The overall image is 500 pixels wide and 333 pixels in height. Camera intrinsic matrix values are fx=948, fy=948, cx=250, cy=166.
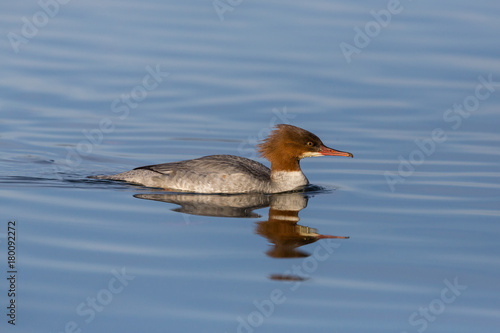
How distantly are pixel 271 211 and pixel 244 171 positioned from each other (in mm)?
1407

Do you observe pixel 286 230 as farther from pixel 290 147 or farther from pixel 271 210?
pixel 290 147

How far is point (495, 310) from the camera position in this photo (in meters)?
8.34

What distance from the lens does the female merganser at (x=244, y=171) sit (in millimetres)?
13367

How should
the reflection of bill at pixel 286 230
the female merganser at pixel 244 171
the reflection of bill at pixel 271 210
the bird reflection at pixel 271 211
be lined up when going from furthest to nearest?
the female merganser at pixel 244 171 < the reflection of bill at pixel 271 210 < the bird reflection at pixel 271 211 < the reflection of bill at pixel 286 230

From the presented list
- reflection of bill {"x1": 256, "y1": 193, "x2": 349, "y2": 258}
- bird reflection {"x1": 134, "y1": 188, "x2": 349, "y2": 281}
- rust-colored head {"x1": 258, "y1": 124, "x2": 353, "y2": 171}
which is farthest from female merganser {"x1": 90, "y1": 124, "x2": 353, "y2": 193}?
reflection of bill {"x1": 256, "y1": 193, "x2": 349, "y2": 258}

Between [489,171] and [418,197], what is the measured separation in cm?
203

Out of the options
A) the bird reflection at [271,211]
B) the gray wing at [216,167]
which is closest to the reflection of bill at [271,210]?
the bird reflection at [271,211]

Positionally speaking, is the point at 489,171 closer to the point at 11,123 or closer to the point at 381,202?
the point at 381,202

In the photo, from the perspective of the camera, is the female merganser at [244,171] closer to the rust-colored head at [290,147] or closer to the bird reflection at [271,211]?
the rust-colored head at [290,147]

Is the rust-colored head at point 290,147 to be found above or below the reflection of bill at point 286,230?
above

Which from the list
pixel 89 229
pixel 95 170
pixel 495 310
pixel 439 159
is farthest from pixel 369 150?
pixel 495 310

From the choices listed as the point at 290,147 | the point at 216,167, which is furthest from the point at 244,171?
the point at 290,147

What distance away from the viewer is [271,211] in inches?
477

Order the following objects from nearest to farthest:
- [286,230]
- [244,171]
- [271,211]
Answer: [286,230]
[271,211]
[244,171]
